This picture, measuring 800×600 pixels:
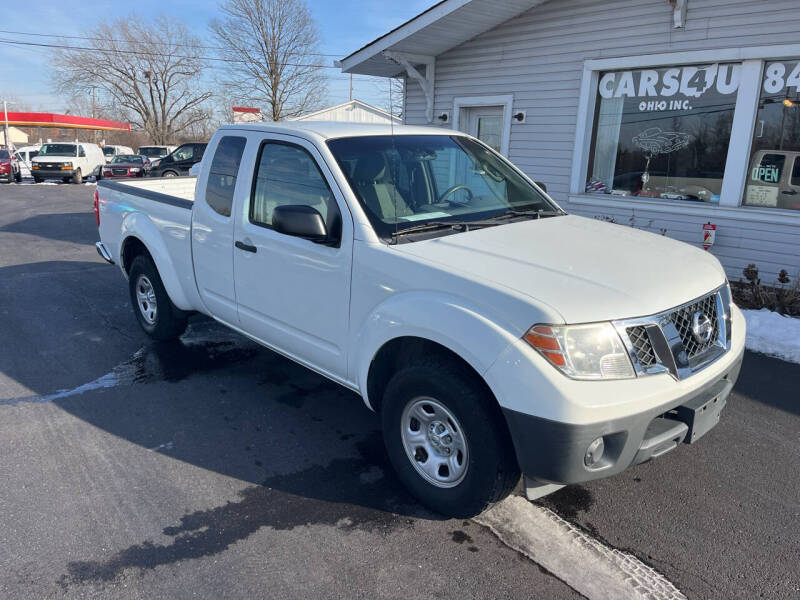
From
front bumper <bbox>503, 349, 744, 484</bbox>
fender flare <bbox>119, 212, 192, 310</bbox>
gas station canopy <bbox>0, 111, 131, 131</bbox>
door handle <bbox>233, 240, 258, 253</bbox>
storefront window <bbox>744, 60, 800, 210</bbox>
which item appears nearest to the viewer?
front bumper <bbox>503, 349, 744, 484</bbox>

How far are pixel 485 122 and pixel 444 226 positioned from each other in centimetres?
765

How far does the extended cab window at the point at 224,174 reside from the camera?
418cm

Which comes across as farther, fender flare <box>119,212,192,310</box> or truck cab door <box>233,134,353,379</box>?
→ fender flare <box>119,212,192,310</box>

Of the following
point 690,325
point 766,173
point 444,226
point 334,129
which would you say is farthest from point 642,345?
point 766,173

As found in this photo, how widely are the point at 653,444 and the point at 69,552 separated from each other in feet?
8.81

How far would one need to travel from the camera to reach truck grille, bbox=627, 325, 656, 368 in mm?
2602

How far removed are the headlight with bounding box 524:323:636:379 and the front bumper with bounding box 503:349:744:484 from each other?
205mm

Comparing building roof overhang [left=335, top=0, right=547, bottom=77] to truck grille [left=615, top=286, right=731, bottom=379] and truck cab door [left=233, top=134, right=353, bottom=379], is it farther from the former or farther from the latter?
truck grille [left=615, top=286, right=731, bottom=379]

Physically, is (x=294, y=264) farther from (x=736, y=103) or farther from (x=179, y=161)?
(x=179, y=161)

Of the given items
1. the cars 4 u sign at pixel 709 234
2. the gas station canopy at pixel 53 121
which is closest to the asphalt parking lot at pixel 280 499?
the cars 4 u sign at pixel 709 234

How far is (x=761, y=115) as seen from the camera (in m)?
7.39

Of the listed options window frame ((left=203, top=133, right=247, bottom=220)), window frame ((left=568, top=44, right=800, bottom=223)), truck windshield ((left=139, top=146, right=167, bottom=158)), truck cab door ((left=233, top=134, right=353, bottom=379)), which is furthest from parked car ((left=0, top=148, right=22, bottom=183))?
truck cab door ((left=233, top=134, right=353, bottom=379))

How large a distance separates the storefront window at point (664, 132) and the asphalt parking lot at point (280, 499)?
3.80 metres

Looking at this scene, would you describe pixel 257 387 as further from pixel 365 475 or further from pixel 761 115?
pixel 761 115
